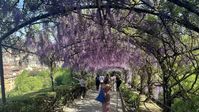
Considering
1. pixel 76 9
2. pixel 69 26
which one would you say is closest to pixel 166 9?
pixel 76 9

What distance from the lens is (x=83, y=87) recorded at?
28.8 metres

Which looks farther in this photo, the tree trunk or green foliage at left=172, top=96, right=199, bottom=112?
the tree trunk

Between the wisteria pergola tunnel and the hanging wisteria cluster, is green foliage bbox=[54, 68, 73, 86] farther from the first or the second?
the wisteria pergola tunnel

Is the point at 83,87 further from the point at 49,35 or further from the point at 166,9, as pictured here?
the point at 166,9

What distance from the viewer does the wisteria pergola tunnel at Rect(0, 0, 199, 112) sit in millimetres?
9234

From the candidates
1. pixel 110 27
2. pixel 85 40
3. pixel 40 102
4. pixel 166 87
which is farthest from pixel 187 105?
pixel 110 27

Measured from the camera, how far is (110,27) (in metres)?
10.9

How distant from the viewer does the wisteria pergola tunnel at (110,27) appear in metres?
9.23

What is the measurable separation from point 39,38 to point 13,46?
6.54ft

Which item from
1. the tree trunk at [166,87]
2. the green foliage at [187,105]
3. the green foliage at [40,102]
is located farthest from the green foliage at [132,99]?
the tree trunk at [166,87]

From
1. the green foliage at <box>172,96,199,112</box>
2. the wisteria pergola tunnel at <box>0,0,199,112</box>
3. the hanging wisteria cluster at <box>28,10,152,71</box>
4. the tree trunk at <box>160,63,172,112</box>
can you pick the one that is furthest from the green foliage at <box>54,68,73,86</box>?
the tree trunk at <box>160,63,172,112</box>

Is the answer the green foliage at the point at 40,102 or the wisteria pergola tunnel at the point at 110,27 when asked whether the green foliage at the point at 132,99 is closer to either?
the wisteria pergola tunnel at the point at 110,27

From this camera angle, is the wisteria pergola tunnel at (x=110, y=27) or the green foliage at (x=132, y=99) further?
the green foliage at (x=132, y=99)

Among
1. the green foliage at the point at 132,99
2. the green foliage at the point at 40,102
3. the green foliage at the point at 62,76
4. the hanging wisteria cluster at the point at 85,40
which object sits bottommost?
the green foliage at the point at 132,99
